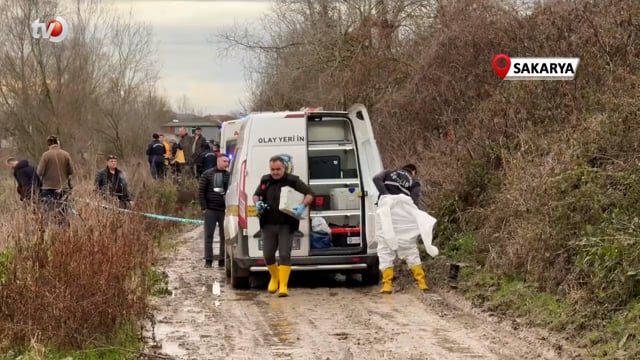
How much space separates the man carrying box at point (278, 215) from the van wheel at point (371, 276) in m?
1.28

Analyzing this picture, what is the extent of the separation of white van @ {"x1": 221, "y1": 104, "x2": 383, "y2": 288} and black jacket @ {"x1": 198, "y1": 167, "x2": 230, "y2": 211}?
1740mm

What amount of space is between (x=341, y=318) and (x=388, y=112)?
8.76m

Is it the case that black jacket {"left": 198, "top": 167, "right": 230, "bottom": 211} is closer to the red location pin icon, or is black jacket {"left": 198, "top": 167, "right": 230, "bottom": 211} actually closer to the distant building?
the red location pin icon

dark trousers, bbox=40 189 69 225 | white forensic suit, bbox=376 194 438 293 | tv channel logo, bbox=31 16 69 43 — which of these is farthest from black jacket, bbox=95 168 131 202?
tv channel logo, bbox=31 16 69 43

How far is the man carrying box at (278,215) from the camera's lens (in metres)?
11.7

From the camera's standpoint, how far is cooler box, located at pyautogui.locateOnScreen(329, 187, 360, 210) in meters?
12.6

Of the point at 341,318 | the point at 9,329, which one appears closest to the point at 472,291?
the point at 341,318

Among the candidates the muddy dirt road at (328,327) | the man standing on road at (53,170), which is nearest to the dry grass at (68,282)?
the muddy dirt road at (328,327)

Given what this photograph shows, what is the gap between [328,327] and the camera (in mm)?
9391

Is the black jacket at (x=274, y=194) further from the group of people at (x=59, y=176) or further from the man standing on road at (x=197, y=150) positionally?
the man standing on road at (x=197, y=150)

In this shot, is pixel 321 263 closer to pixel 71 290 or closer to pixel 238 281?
pixel 238 281

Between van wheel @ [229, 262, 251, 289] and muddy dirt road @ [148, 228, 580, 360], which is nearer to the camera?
muddy dirt road @ [148, 228, 580, 360]

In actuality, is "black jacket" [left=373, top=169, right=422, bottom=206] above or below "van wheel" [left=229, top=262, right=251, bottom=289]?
above

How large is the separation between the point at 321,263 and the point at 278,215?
96cm
